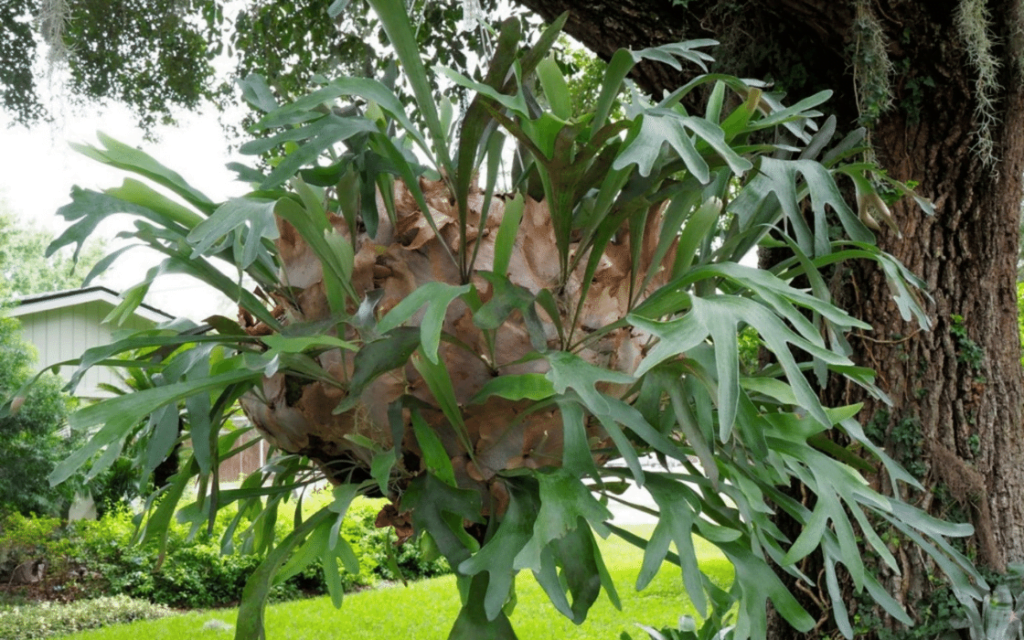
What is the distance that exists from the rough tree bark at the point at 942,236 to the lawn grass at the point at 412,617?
2.71m

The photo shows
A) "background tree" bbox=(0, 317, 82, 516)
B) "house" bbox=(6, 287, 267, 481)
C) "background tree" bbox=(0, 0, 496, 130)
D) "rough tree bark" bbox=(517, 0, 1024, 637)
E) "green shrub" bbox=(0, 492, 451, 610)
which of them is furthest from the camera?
"house" bbox=(6, 287, 267, 481)

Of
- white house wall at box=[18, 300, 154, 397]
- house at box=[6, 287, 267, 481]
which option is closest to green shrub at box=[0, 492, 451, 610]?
house at box=[6, 287, 267, 481]

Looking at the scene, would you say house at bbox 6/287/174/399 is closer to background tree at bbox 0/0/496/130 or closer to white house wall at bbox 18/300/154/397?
white house wall at bbox 18/300/154/397

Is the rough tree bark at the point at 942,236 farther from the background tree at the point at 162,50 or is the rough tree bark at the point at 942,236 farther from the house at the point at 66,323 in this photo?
the house at the point at 66,323

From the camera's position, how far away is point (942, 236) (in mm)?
1621

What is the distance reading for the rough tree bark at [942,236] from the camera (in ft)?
5.10

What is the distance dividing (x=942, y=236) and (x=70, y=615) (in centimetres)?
491

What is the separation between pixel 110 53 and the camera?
11.3 feet

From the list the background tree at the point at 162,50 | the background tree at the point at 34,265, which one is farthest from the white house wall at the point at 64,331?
the background tree at the point at 34,265

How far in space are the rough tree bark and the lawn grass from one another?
271cm

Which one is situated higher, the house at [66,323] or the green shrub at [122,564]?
the house at [66,323]

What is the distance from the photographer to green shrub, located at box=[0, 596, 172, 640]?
468 cm

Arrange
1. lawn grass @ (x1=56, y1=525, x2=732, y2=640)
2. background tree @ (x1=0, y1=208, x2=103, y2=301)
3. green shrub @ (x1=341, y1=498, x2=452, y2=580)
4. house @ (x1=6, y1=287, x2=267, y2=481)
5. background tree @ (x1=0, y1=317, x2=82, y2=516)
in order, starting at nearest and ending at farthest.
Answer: lawn grass @ (x1=56, y1=525, x2=732, y2=640), background tree @ (x1=0, y1=317, x2=82, y2=516), green shrub @ (x1=341, y1=498, x2=452, y2=580), house @ (x1=6, y1=287, x2=267, y2=481), background tree @ (x1=0, y1=208, x2=103, y2=301)

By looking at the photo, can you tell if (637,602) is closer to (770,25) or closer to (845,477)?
(770,25)
